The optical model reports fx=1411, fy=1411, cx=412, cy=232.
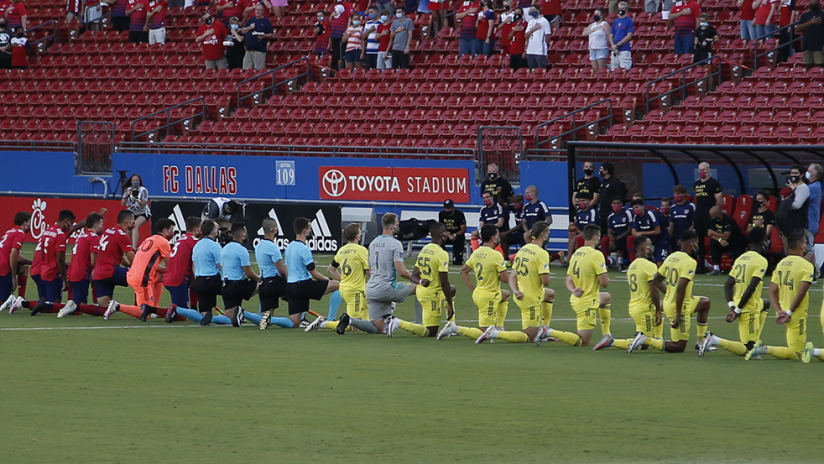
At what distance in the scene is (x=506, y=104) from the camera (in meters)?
34.5

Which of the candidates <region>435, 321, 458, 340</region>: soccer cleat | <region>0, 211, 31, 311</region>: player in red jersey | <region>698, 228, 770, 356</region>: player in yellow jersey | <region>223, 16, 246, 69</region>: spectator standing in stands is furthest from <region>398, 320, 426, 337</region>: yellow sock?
<region>223, 16, 246, 69</region>: spectator standing in stands

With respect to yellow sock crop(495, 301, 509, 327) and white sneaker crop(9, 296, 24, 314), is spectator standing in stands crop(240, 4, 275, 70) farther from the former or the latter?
yellow sock crop(495, 301, 509, 327)

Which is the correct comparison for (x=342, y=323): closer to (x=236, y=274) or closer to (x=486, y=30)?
(x=236, y=274)

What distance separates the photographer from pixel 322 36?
39.7 metres

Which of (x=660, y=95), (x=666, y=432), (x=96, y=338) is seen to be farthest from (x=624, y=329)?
(x=660, y=95)

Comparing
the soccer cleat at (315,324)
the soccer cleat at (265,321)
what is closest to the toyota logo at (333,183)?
the soccer cleat at (265,321)

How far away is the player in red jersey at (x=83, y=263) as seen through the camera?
71.3 feet

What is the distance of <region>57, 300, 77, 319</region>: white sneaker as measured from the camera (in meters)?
21.5

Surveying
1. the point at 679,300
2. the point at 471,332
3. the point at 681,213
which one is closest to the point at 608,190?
the point at 681,213

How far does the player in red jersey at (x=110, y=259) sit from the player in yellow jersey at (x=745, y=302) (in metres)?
9.38

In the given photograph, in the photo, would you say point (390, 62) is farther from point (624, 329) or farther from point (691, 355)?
point (691, 355)

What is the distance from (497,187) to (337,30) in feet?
36.4

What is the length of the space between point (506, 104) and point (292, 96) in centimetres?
722

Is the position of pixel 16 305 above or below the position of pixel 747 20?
below
